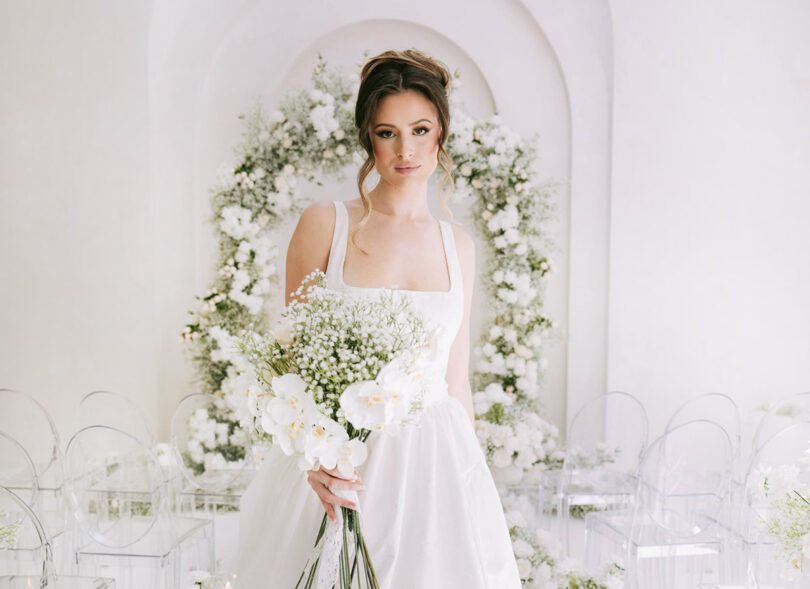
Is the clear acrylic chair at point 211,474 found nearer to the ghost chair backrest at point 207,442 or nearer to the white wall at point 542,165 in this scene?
the ghost chair backrest at point 207,442

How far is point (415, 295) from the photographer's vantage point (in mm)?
1844

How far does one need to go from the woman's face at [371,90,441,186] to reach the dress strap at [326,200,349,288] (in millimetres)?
193

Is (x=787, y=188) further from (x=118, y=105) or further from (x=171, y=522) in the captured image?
(x=118, y=105)

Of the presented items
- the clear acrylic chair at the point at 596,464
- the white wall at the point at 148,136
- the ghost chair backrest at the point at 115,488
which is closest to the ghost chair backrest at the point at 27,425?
the white wall at the point at 148,136

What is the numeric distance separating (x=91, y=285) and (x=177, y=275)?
1.87ft

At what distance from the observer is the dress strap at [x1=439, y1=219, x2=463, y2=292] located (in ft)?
6.46

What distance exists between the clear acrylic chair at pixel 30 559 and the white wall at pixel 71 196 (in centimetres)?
171

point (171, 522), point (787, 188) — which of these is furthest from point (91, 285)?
point (787, 188)

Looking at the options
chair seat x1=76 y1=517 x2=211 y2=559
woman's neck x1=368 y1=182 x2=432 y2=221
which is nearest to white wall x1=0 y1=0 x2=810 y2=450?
chair seat x1=76 y1=517 x2=211 y2=559

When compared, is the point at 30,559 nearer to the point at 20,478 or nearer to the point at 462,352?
the point at 20,478

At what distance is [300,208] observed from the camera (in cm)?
463

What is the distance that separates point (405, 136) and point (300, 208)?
2.80 metres

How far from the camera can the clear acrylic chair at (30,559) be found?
77.8 inches

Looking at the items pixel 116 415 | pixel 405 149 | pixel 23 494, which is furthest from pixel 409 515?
pixel 116 415
